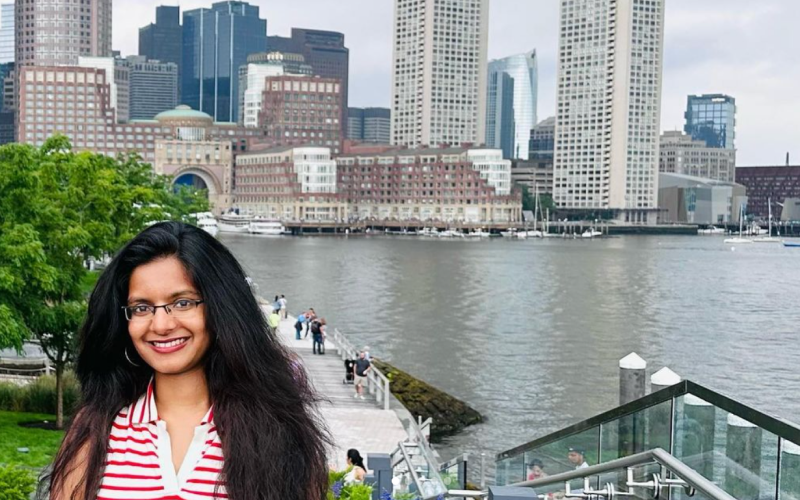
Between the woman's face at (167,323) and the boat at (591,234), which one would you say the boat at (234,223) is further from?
the woman's face at (167,323)

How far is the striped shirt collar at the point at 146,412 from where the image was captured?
3020mm

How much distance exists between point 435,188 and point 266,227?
3055 centimetres

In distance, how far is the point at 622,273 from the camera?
92.8 m

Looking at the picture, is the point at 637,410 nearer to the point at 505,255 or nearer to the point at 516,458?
the point at 516,458

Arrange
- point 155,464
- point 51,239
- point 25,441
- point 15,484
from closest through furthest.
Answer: point 155,464
point 15,484
point 25,441
point 51,239

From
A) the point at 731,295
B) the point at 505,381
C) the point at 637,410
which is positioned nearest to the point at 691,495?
A: the point at 637,410

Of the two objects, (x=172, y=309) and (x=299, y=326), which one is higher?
(x=172, y=309)

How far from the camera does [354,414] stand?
22.7 m

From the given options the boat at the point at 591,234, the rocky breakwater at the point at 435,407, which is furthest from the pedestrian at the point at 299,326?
the boat at the point at 591,234

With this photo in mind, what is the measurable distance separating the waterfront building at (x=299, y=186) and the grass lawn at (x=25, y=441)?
163 metres

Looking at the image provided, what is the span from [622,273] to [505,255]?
30.1m

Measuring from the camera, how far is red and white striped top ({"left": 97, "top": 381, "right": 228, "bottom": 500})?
9.55ft

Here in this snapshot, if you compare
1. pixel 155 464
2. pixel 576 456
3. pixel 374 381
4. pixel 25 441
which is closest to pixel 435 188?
pixel 374 381

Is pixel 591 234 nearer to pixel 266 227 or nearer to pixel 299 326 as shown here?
pixel 266 227
